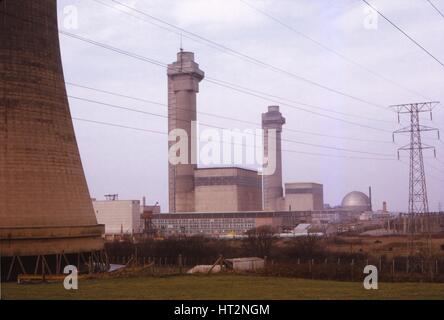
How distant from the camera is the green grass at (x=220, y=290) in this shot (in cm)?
1152

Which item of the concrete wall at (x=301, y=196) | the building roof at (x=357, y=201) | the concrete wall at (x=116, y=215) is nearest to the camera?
the concrete wall at (x=116, y=215)

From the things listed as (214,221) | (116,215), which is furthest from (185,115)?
(116,215)

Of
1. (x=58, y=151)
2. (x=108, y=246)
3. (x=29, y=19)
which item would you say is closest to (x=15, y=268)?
(x=58, y=151)

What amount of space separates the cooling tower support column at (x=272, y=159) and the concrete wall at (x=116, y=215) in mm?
45498

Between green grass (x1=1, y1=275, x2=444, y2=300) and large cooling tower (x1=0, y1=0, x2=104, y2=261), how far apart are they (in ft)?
11.3

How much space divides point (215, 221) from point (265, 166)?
45089 mm

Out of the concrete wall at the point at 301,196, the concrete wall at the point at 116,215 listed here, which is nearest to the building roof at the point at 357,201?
the concrete wall at the point at 301,196

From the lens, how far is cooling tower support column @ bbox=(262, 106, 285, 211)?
105312mm

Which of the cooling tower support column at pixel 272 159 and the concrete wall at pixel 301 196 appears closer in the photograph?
the concrete wall at pixel 301 196

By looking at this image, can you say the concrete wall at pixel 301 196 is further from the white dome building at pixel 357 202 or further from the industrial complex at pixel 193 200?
the industrial complex at pixel 193 200

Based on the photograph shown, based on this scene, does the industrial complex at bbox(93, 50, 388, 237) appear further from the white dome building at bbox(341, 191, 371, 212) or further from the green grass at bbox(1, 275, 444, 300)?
the green grass at bbox(1, 275, 444, 300)

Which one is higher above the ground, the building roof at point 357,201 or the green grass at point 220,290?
the building roof at point 357,201

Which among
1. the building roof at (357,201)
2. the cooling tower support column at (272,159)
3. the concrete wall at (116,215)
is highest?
the cooling tower support column at (272,159)

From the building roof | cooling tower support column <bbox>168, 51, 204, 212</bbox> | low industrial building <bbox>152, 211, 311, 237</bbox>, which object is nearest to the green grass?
low industrial building <bbox>152, 211, 311, 237</bbox>
